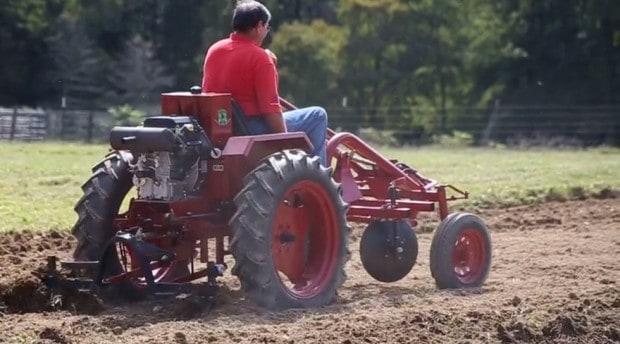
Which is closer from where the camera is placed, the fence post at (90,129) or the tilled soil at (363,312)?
the tilled soil at (363,312)

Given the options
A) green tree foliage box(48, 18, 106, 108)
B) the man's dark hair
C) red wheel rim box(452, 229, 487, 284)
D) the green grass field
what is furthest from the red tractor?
green tree foliage box(48, 18, 106, 108)

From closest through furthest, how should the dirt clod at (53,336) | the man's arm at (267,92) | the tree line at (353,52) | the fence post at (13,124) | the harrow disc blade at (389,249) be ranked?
1. the dirt clod at (53,336)
2. the man's arm at (267,92)
3. the harrow disc blade at (389,249)
4. the fence post at (13,124)
5. the tree line at (353,52)

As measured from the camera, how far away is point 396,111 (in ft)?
145

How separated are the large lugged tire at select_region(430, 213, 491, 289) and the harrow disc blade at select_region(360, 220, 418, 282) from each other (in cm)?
23

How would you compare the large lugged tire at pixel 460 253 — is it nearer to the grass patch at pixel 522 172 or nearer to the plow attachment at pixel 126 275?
the plow attachment at pixel 126 275

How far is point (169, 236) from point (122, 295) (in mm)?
524

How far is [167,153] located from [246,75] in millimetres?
784

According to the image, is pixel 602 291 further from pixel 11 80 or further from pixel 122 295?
pixel 11 80

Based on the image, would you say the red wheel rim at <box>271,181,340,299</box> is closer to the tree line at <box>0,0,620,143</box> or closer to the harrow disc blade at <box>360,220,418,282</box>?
the harrow disc blade at <box>360,220,418,282</box>

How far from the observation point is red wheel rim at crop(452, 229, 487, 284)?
10.2m

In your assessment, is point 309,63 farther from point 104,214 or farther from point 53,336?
point 53,336

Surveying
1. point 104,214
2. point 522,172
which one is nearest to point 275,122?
point 104,214

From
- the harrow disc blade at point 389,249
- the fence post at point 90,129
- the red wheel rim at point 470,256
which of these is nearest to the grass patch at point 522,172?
the red wheel rim at point 470,256

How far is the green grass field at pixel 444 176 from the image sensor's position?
15.0m
